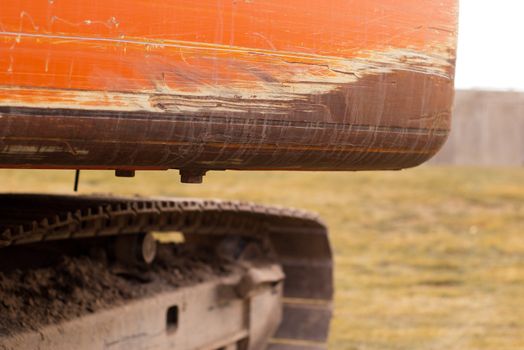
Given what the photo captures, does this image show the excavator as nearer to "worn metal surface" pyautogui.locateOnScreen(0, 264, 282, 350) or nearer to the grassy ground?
"worn metal surface" pyautogui.locateOnScreen(0, 264, 282, 350)

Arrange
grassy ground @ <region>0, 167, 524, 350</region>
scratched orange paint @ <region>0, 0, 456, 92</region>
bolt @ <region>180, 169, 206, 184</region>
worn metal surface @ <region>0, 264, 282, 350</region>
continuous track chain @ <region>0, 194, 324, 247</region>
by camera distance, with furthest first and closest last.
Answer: grassy ground @ <region>0, 167, 524, 350</region>
continuous track chain @ <region>0, 194, 324, 247</region>
worn metal surface @ <region>0, 264, 282, 350</region>
bolt @ <region>180, 169, 206, 184</region>
scratched orange paint @ <region>0, 0, 456, 92</region>

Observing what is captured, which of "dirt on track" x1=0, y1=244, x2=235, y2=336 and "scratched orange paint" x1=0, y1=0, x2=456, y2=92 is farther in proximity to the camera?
"dirt on track" x1=0, y1=244, x2=235, y2=336

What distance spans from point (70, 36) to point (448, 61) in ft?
3.58

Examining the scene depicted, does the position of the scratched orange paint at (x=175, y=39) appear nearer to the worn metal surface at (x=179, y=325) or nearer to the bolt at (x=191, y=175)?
the bolt at (x=191, y=175)

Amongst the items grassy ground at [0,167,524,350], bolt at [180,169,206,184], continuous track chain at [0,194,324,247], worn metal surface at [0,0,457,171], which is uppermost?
worn metal surface at [0,0,457,171]

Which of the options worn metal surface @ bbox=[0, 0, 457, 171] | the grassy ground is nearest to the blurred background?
the grassy ground

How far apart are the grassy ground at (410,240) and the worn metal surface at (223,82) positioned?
10.4ft

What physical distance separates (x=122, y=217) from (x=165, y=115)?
4.23 ft

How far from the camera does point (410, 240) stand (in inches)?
350

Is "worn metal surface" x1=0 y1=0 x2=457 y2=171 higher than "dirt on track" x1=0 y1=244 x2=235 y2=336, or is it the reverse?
"worn metal surface" x1=0 y1=0 x2=457 y2=171

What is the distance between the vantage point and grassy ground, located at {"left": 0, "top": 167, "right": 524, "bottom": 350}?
19.5 ft

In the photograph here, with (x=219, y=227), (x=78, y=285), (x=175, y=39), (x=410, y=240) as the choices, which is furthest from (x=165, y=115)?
(x=410, y=240)

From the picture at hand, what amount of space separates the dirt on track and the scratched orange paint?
894mm

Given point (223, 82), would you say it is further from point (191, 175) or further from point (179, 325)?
point (179, 325)
